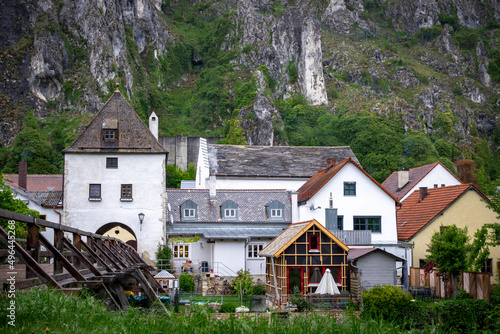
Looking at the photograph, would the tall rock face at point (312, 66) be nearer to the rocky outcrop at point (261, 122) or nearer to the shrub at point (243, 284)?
the rocky outcrop at point (261, 122)

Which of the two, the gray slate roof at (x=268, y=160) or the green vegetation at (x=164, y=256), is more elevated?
the gray slate roof at (x=268, y=160)

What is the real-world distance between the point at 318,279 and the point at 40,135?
68.4 meters

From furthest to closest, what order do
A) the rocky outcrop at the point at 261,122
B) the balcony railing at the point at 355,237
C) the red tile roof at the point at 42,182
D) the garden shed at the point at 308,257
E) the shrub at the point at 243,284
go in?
the rocky outcrop at the point at 261,122
the red tile roof at the point at 42,182
the balcony railing at the point at 355,237
the shrub at the point at 243,284
the garden shed at the point at 308,257

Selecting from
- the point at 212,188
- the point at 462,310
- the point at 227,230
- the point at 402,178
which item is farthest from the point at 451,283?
the point at 402,178

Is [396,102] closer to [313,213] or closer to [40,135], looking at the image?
[40,135]

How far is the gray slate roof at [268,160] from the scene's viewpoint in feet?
150

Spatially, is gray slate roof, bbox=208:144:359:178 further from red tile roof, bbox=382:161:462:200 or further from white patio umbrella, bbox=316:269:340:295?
white patio umbrella, bbox=316:269:340:295

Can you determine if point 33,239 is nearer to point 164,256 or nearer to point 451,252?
point 451,252

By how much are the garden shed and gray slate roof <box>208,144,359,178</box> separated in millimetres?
15939

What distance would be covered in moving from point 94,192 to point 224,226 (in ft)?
30.0

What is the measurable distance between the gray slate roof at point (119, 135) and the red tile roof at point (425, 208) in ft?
58.5

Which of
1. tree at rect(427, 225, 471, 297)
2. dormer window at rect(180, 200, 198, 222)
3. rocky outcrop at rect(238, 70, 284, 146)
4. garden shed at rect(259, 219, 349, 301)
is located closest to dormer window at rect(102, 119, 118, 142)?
dormer window at rect(180, 200, 198, 222)

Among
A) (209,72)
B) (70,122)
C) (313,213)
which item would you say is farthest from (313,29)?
(313,213)

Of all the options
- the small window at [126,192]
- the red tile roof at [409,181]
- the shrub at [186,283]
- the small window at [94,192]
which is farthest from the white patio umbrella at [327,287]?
the red tile roof at [409,181]
